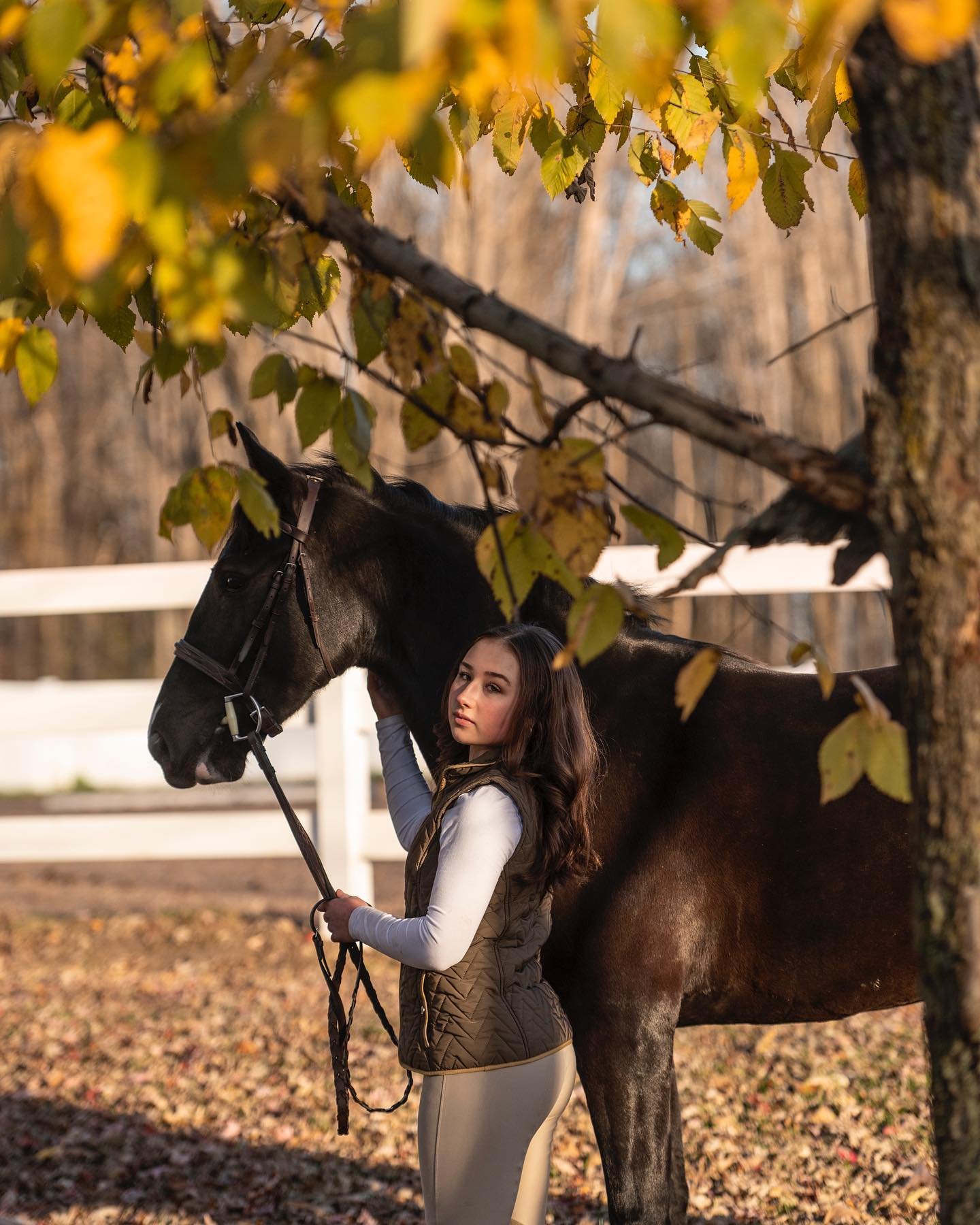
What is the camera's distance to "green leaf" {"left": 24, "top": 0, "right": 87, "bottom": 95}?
1.14 meters

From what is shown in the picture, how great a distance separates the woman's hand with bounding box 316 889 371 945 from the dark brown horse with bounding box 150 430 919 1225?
464 millimetres

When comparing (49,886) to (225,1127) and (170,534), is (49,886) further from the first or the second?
(170,534)

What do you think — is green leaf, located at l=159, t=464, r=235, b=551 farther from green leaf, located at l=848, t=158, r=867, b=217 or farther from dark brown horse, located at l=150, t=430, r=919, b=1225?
green leaf, located at l=848, t=158, r=867, b=217

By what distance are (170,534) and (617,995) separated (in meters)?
1.35

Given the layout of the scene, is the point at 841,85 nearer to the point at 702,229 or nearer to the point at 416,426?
the point at 702,229

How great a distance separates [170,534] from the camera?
1763 millimetres

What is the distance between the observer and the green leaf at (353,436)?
4.89 ft

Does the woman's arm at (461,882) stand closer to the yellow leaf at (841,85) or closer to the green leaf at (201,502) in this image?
the green leaf at (201,502)

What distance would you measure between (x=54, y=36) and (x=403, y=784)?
68.0 inches

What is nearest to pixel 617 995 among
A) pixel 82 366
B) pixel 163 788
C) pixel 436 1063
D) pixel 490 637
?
pixel 436 1063

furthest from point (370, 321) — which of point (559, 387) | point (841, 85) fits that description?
point (559, 387)

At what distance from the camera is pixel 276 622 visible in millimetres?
2756

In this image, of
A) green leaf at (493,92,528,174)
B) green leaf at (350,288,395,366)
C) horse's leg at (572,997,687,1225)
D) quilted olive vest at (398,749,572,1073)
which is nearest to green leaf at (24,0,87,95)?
green leaf at (350,288,395,366)

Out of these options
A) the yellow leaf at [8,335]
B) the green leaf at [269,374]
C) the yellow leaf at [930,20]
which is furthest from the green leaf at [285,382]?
the yellow leaf at [930,20]
